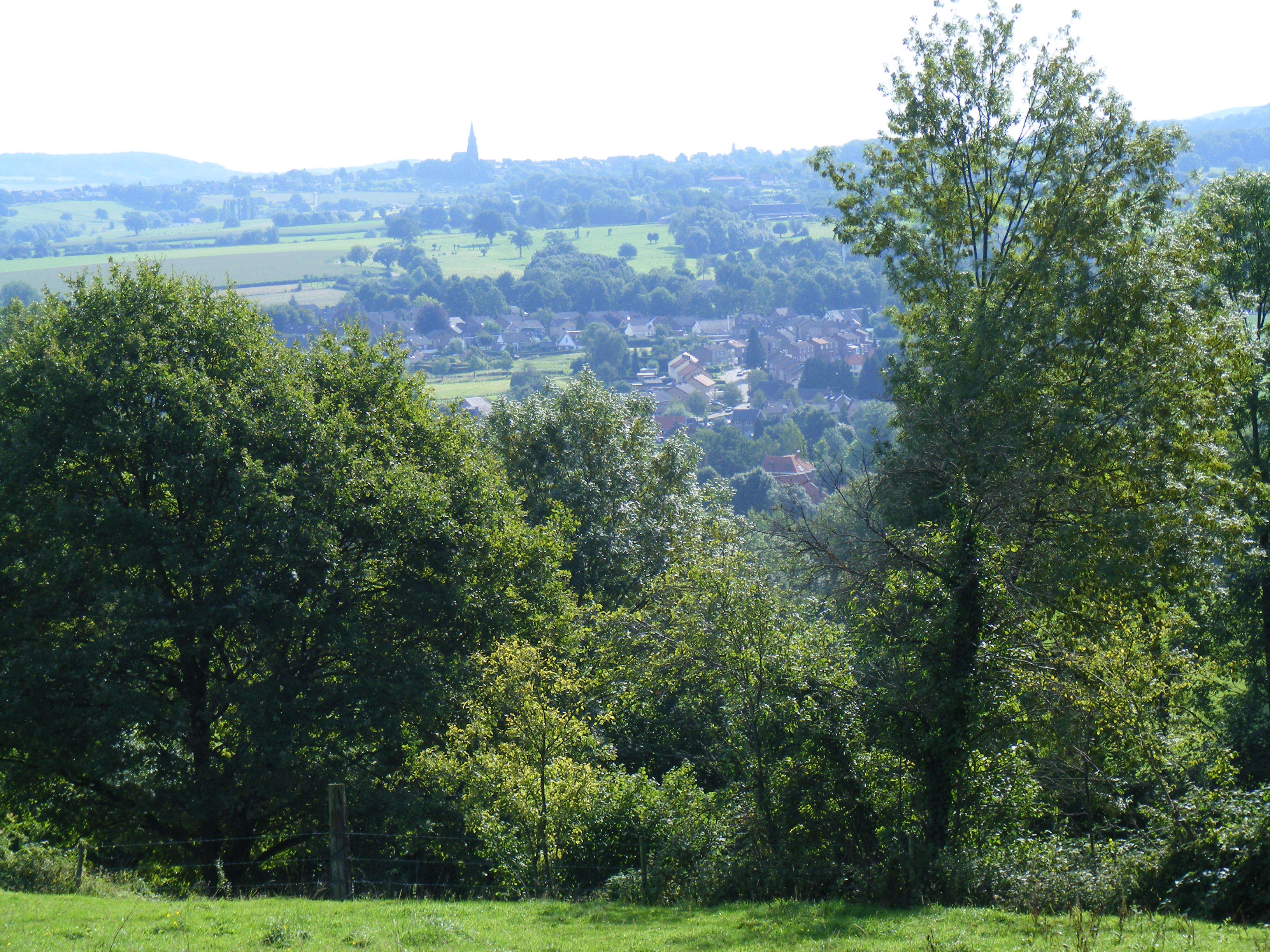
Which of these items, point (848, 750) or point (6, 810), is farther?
point (6, 810)

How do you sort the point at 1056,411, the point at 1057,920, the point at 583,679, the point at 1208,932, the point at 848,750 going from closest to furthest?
1. the point at 1208,932
2. the point at 1057,920
3. the point at 848,750
4. the point at 1056,411
5. the point at 583,679

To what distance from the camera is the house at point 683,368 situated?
164 meters

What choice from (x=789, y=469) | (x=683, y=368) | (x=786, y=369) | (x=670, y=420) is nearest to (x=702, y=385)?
(x=683, y=368)

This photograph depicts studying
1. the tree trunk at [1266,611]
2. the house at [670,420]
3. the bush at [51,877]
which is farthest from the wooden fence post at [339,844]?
the house at [670,420]

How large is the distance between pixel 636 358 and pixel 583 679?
161 meters

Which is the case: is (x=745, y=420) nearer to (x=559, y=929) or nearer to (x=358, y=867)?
(x=358, y=867)

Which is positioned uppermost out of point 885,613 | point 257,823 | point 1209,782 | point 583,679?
point 885,613

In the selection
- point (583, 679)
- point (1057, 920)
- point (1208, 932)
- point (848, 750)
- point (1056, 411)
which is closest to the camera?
point (1208, 932)

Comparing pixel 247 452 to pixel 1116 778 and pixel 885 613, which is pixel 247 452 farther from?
pixel 1116 778

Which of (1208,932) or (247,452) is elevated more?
(247,452)

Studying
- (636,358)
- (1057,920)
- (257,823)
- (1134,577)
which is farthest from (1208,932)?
(636,358)

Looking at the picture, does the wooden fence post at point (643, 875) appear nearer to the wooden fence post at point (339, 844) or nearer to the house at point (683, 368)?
the wooden fence post at point (339, 844)

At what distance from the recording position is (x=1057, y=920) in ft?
37.9

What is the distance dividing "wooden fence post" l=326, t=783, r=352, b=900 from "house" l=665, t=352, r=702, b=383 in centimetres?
14929
